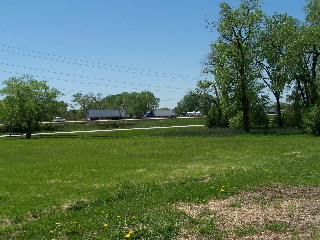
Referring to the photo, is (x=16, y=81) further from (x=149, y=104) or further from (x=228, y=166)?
(x=149, y=104)

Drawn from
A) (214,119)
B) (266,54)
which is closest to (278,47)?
(266,54)

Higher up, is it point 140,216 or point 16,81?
point 16,81

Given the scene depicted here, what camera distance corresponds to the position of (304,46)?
47.7 m

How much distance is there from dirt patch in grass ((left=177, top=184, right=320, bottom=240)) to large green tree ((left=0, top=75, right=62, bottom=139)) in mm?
58159

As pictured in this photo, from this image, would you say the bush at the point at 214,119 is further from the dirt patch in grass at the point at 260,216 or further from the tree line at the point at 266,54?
the dirt patch in grass at the point at 260,216

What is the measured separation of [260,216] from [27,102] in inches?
2401

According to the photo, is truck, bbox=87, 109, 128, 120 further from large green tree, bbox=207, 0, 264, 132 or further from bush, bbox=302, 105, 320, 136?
bush, bbox=302, 105, 320, 136

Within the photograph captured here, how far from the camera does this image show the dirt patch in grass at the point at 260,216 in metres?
8.05

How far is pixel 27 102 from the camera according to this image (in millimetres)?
65062

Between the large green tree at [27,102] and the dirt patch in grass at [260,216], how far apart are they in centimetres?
5816

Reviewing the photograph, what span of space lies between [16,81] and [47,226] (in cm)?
6270

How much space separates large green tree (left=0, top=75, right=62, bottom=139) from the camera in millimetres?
64625

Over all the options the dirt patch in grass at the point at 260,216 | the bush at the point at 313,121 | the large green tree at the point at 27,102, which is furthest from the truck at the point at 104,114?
the dirt patch in grass at the point at 260,216

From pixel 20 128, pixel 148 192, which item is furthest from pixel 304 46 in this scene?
pixel 20 128
